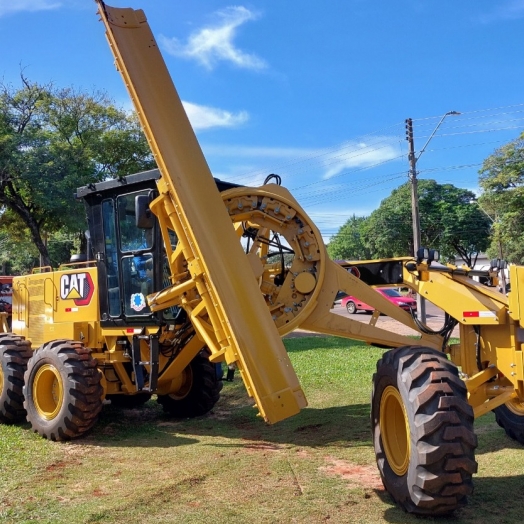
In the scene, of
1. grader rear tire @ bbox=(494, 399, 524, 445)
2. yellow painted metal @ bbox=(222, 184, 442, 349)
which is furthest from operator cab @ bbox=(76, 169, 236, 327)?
grader rear tire @ bbox=(494, 399, 524, 445)

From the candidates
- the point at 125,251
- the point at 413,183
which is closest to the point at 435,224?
the point at 413,183

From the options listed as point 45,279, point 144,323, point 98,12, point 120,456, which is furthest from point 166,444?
point 98,12

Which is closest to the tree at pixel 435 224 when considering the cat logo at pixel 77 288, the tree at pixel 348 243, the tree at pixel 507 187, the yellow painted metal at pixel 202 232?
the tree at pixel 348 243

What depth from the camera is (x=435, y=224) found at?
2128 inches

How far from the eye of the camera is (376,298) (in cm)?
663

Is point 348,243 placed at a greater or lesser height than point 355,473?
greater

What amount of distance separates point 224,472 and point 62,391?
267 centimetres

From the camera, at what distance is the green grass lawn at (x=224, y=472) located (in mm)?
4898

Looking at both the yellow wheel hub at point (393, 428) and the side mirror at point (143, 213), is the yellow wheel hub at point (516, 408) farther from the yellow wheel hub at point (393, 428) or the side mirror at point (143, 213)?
Result: the side mirror at point (143, 213)

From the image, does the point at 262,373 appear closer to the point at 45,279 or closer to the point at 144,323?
the point at 144,323

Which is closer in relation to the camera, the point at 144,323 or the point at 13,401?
the point at 144,323

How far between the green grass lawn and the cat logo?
1.80m

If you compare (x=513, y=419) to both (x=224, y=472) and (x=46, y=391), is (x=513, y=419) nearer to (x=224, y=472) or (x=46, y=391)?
(x=224, y=472)

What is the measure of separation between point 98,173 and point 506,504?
60.8 ft
